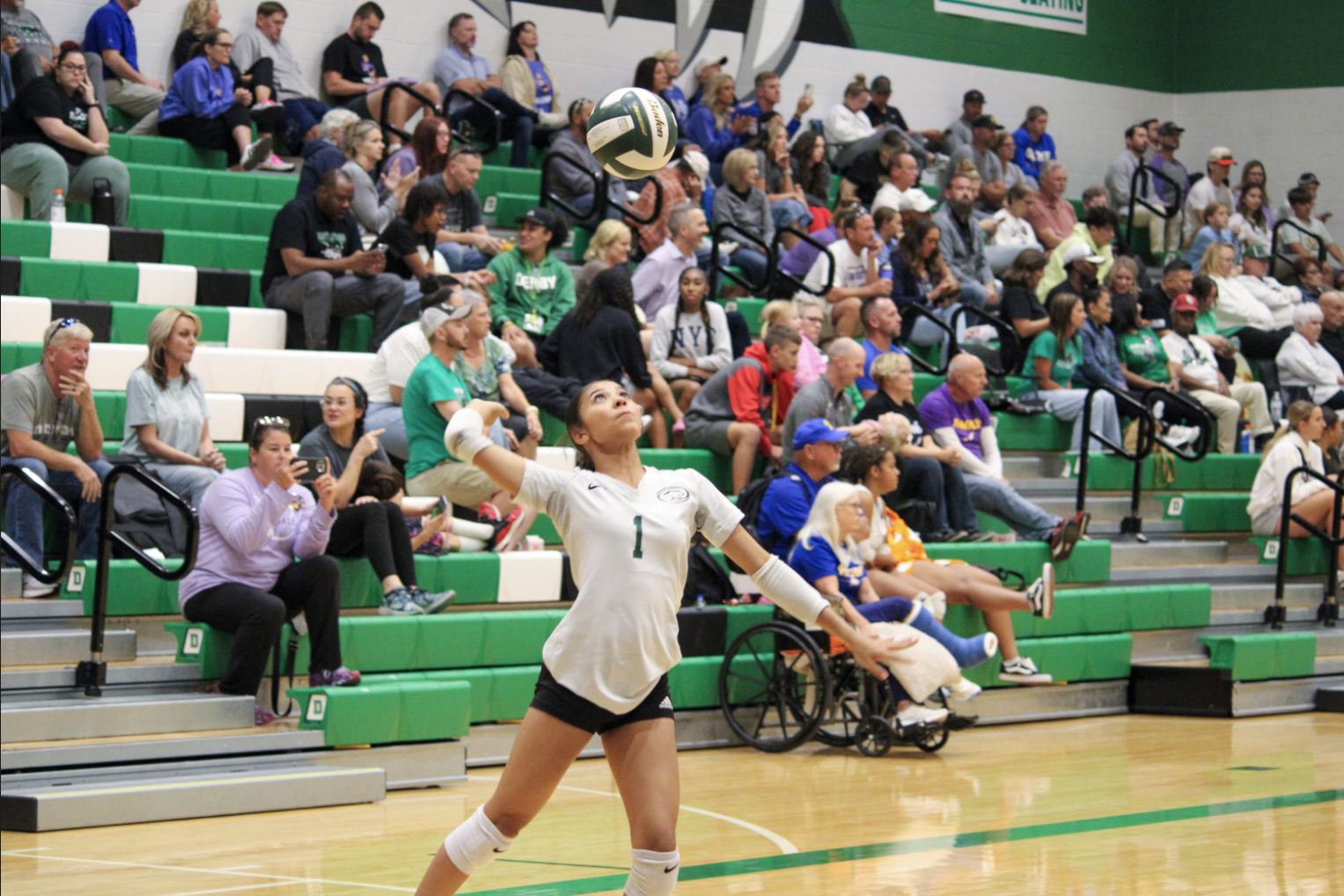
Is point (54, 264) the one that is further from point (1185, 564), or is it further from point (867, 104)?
point (867, 104)

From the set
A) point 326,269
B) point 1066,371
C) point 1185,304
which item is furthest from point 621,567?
point 1185,304

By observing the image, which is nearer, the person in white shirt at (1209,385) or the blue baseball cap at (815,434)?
the blue baseball cap at (815,434)

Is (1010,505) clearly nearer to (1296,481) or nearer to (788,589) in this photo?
(1296,481)

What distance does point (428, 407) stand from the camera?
23.6 feet

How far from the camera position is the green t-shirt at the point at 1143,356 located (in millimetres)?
11078

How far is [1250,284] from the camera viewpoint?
12812 millimetres

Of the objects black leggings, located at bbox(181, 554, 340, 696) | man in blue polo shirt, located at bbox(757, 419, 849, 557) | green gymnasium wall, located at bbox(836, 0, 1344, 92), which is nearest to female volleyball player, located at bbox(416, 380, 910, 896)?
black leggings, located at bbox(181, 554, 340, 696)

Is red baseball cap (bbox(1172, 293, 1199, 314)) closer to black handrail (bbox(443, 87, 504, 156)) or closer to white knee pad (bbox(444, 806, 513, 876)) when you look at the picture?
black handrail (bbox(443, 87, 504, 156))

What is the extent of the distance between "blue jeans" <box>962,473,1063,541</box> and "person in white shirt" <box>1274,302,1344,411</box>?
409 centimetres

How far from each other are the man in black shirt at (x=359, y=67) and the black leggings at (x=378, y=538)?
4.72 metres

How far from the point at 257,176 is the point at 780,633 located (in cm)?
460

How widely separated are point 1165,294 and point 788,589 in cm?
931

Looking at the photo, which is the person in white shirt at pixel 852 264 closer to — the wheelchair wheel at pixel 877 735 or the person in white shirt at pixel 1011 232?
the person in white shirt at pixel 1011 232

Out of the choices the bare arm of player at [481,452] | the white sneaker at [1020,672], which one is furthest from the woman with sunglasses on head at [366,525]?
the bare arm of player at [481,452]
